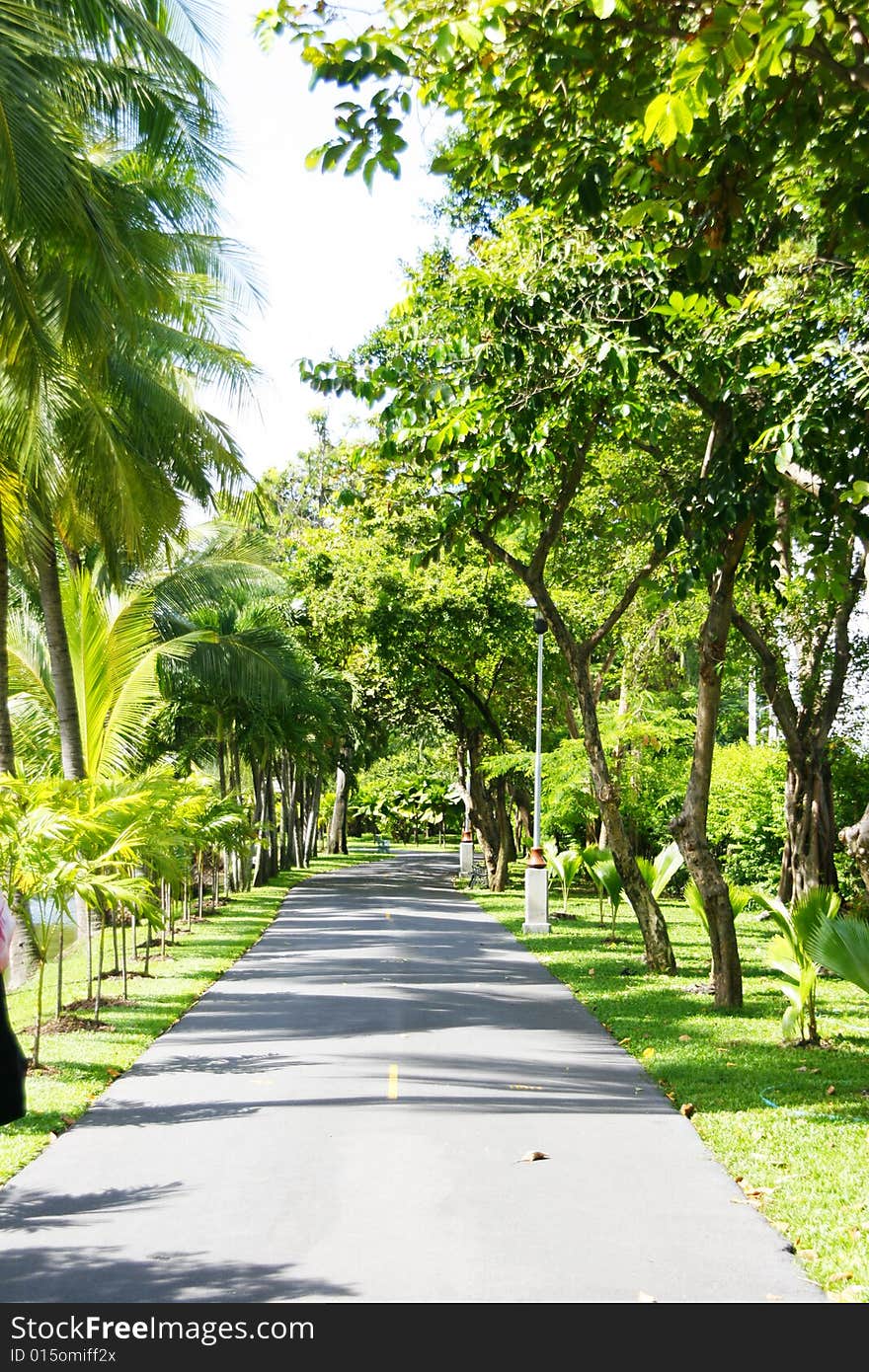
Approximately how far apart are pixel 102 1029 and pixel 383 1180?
18.6ft

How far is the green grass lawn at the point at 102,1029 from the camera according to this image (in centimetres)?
811

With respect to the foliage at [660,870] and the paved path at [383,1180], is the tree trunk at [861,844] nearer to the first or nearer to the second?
the paved path at [383,1180]

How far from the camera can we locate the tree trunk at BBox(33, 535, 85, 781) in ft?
52.9

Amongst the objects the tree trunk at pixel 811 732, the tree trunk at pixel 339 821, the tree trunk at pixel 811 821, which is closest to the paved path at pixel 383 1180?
the tree trunk at pixel 811 732

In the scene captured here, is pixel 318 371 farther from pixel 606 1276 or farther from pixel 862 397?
pixel 606 1276

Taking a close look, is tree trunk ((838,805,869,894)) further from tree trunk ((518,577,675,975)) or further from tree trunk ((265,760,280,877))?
tree trunk ((265,760,280,877))

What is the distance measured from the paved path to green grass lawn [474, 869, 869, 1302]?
0.19 meters

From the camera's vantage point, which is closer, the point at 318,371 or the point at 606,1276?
the point at 606,1276

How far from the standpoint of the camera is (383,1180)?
6809mm

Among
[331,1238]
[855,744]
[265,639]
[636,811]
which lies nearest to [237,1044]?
[331,1238]

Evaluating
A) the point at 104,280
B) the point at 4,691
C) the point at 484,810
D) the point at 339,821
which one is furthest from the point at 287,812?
the point at 104,280

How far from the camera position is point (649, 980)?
1580cm

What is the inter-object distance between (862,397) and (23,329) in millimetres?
6715

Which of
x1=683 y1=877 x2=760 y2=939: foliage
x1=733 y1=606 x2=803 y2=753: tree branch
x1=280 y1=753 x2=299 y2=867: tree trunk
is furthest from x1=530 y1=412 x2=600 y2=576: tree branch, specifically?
x1=280 y1=753 x2=299 y2=867: tree trunk
